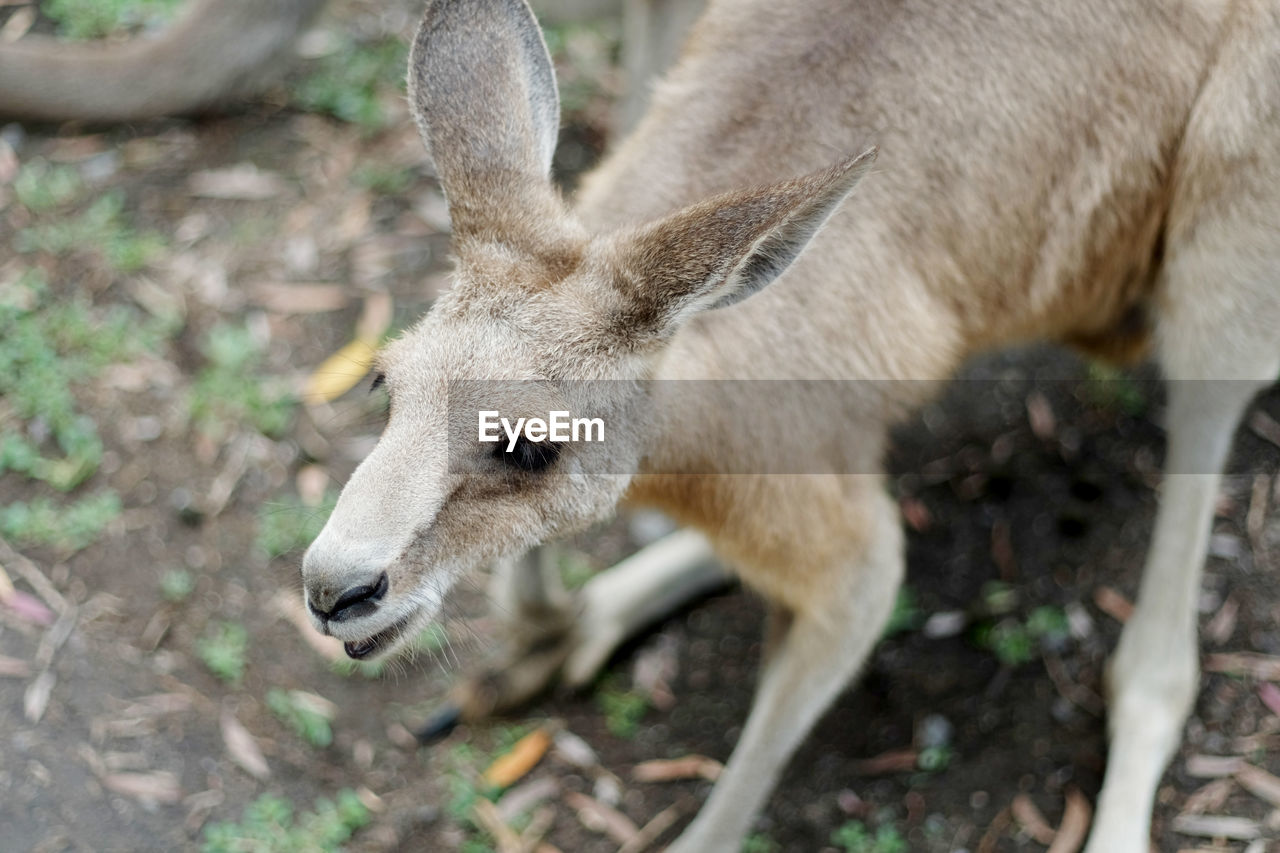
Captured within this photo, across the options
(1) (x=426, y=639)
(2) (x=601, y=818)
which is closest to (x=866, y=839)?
(2) (x=601, y=818)

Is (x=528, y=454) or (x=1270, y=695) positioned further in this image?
(x=1270, y=695)

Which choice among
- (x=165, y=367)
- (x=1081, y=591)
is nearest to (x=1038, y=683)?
(x=1081, y=591)

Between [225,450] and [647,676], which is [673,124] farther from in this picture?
[225,450]

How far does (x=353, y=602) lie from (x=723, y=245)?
91 centimetres

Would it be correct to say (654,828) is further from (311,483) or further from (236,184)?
(236,184)

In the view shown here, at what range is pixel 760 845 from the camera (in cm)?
363

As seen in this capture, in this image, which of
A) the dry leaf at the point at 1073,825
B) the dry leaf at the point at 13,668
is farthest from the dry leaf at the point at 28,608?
the dry leaf at the point at 1073,825

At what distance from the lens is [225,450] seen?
168 inches

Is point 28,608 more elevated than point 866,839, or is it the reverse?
point 28,608

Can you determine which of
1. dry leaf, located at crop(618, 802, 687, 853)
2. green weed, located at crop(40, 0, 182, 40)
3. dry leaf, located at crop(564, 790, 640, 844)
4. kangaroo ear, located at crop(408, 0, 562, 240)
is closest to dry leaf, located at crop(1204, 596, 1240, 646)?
dry leaf, located at crop(618, 802, 687, 853)

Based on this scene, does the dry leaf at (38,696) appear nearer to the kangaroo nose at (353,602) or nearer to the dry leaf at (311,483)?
the dry leaf at (311,483)

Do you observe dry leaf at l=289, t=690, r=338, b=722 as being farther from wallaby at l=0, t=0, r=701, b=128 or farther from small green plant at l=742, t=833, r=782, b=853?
wallaby at l=0, t=0, r=701, b=128

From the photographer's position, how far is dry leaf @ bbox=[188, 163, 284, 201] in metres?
4.97

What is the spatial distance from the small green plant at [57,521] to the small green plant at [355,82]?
74.8 inches
